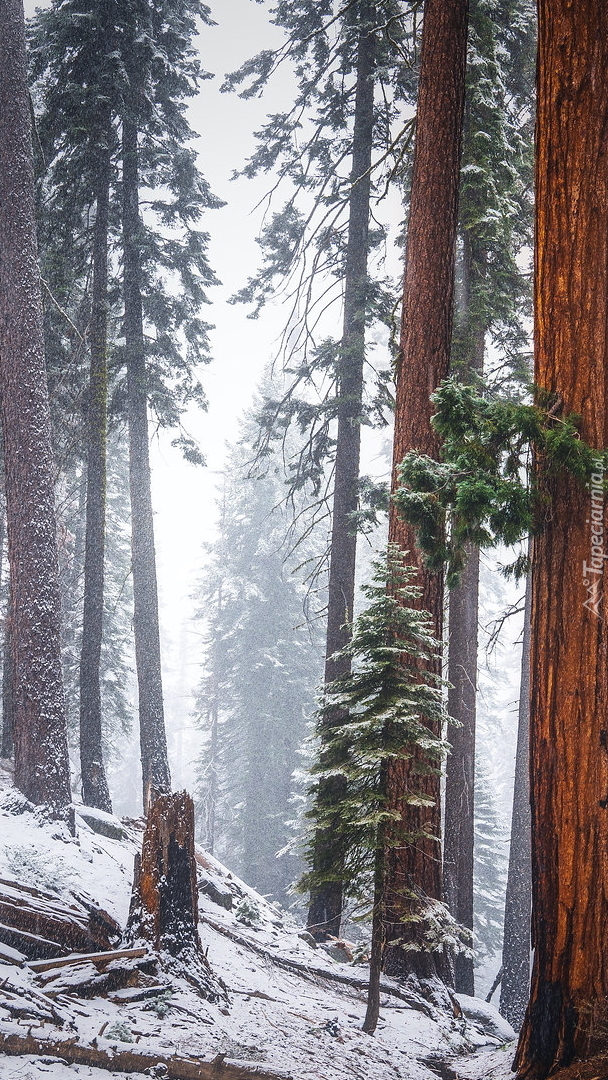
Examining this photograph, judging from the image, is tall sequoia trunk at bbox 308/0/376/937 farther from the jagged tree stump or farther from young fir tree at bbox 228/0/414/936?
the jagged tree stump

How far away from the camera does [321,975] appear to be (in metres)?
5.76

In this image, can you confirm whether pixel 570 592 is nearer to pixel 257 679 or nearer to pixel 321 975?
pixel 321 975

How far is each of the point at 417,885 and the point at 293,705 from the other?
20.2 meters

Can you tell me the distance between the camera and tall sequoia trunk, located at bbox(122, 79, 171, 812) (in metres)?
12.2

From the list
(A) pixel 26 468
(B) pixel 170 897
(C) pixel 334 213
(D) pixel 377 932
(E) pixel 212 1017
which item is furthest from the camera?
(C) pixel 334 213

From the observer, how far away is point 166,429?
47.3ft

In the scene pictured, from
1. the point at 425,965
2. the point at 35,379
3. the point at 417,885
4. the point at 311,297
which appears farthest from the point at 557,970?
the point at 311,297

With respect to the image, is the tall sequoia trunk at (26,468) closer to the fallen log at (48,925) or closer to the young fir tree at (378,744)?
the fallen log at (48,925)

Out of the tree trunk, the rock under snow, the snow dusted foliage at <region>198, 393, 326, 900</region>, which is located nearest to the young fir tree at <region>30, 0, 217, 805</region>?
the tree trunk

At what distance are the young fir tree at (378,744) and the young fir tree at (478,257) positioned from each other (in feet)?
12.1

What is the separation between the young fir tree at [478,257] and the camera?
26.9 feet

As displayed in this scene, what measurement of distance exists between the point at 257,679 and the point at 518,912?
1601 centimetres

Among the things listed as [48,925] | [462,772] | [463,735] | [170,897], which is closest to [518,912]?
[462,772]

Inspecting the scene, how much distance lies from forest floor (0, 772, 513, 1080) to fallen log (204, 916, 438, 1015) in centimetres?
1
